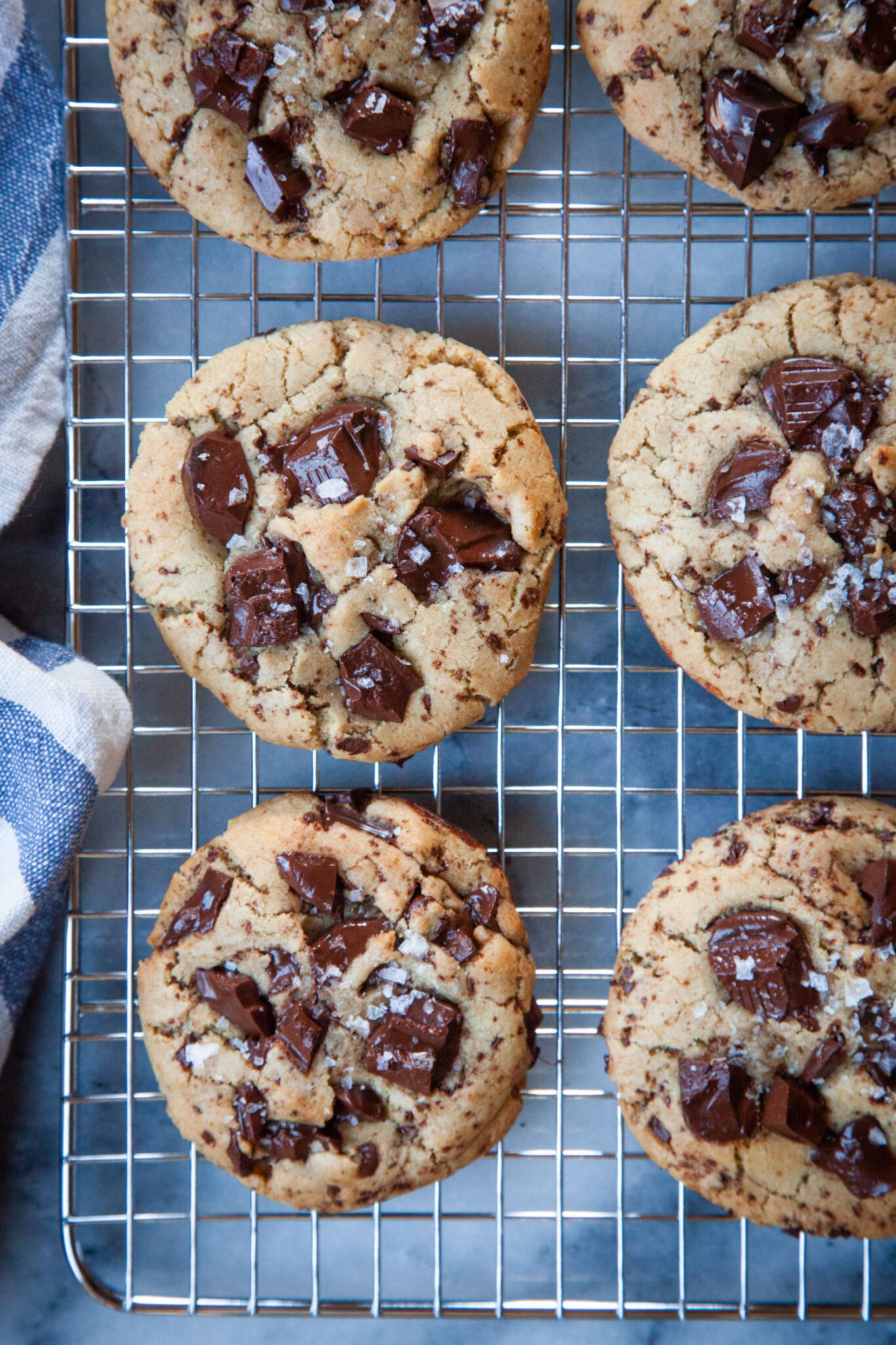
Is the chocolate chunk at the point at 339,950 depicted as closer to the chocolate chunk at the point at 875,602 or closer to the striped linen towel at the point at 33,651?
the striped linen towel at the point at 33,651

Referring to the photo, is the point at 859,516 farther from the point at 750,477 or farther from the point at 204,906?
the point at 204,906

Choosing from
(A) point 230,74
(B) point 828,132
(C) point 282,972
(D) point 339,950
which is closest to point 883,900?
(D) point 339,950

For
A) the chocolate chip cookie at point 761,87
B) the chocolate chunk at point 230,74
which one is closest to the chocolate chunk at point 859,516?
the chocolate chip cookie at point 761,87

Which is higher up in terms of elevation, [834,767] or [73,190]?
[73,190]

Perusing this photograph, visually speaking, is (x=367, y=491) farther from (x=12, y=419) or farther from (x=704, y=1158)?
(x=704, y=1158)

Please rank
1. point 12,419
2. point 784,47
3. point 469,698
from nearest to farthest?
point 784,47, point 469,698, point 12,419

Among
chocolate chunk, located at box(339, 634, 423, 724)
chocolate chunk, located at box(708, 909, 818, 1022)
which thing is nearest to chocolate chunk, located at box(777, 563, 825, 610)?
chocolate chunk, located at box(708, 909, 818, 1022)

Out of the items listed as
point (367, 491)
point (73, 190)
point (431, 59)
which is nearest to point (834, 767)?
point (367, 491)
